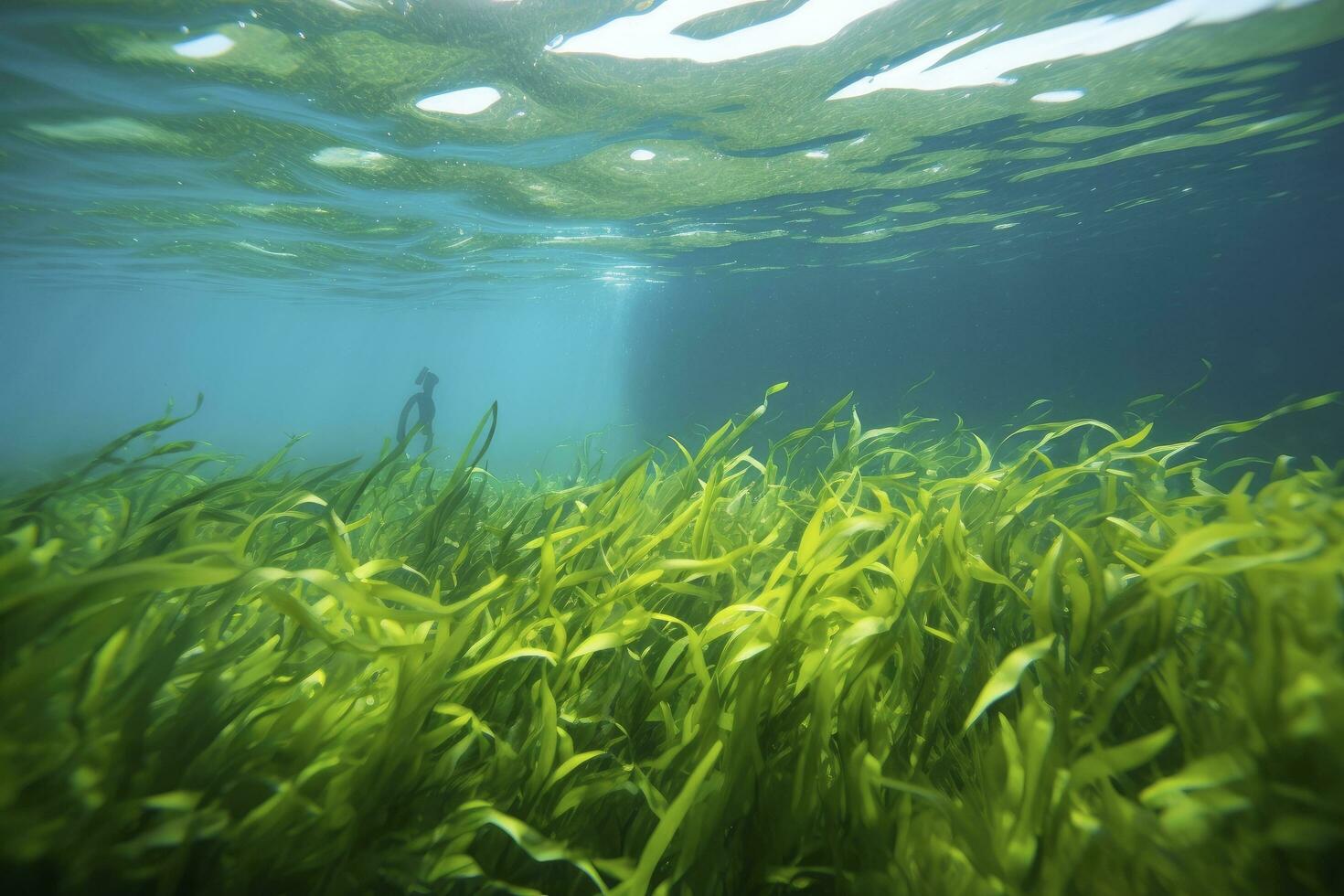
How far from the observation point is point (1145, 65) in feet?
27.1

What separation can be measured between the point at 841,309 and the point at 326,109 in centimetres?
1802

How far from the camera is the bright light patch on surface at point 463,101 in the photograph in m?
8.54

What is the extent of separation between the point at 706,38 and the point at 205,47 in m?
7.23

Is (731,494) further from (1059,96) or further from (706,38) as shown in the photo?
(1059,96)

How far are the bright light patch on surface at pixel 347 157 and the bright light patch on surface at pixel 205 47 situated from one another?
118 inches

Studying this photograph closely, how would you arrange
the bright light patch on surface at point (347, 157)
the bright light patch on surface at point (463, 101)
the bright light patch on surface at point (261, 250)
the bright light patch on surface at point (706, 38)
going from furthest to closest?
1. the bright light patch on surface at point (261, 250)
2. the bright light patch on surface at point (347, 157)
3. the bright light patch on surface at point (463, 101)
4. the bright light patch on surface at point (706, 38)

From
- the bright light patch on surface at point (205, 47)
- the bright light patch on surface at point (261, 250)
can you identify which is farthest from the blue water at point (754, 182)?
the bright light patch on surface at point (261, 250)

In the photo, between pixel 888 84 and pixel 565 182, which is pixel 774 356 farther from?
pixel 888 84

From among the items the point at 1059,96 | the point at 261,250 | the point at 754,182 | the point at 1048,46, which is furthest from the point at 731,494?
the point at 261,250

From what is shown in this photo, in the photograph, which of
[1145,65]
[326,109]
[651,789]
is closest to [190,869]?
[651,789]

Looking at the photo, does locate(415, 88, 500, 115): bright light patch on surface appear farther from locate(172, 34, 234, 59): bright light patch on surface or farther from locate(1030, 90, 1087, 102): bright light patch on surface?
locate(1030, 90, 1087, 102): bright light patch on surface

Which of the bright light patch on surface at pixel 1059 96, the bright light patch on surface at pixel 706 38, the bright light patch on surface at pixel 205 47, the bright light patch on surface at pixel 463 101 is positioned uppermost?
the bright light patch on surface at pixel 205 47

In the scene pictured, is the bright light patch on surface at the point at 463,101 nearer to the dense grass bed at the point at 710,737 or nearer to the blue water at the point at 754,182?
the blue water at the point at 754,182

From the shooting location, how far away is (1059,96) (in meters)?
9.02
